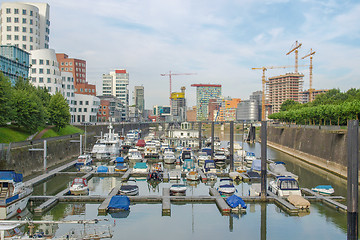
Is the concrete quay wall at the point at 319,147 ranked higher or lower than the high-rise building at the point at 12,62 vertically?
lower

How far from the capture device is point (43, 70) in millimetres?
99125

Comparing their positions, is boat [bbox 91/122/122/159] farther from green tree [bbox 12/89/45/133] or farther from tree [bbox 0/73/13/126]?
tree [bbox 0/73/13/126]

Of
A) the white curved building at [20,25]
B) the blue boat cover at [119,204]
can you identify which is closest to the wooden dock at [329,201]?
the blue boat cover at [119,204]

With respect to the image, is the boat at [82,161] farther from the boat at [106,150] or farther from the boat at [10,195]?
the boat at [10,195]

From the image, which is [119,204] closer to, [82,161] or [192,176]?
[192,176]

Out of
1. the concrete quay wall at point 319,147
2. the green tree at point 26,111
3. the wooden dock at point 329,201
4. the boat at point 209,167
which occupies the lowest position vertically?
the wooden dock at point 329,201

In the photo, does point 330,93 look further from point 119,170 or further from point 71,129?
point 119,170

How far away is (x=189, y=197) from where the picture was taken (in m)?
35.2

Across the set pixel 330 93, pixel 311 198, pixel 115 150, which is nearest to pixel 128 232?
pixel 311 198

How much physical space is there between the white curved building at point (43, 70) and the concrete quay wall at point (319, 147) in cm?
7280

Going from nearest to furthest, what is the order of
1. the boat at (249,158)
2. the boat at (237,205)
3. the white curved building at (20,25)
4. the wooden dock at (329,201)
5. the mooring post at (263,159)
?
1. the boat at (237,205)
2. the wooden dock at (329,201)
3. the mooring post at (263,159)
4. the boat at (249,158)
5. the white curved building at (20,25)

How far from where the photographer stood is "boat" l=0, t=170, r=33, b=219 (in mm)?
27375

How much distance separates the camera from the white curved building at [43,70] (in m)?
98.1

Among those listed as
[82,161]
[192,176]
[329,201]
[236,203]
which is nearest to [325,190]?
[329,201]
